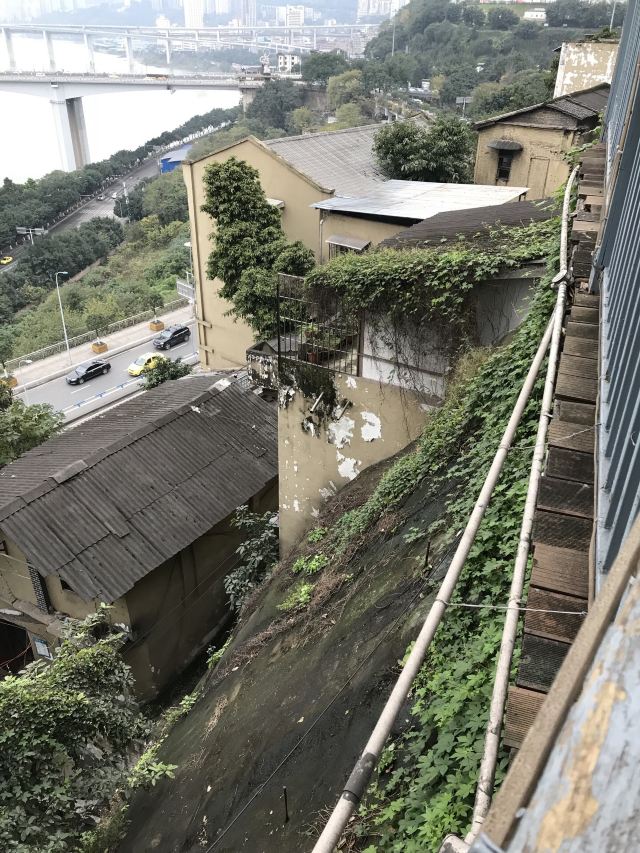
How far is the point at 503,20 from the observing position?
74688 mm

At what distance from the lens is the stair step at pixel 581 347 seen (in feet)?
11.1

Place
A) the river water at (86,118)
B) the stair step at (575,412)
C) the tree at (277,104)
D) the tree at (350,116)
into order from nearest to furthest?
the stair step at (575,412)
the tree at (350,116)
the tree at (277,104)
the river water at (86,118)

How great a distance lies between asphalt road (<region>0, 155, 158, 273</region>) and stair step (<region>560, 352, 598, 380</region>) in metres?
52.5

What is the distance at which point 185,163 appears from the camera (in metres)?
18.9

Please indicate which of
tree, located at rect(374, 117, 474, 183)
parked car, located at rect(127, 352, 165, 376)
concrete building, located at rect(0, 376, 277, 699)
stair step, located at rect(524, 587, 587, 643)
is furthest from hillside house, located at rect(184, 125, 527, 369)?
stair step, located at rect(524, 587, 587, 643)

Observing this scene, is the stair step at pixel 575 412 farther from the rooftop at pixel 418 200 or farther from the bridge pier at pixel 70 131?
the bridge pier at pixel 70 131

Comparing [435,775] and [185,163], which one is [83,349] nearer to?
[185,163]

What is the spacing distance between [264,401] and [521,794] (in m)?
11.4

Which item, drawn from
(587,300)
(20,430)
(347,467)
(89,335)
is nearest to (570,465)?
(587,300)

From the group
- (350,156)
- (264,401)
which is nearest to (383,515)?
(264,401)

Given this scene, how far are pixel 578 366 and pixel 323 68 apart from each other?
2962 inches

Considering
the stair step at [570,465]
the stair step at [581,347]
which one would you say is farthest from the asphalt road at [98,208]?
the stair step at [570,465]

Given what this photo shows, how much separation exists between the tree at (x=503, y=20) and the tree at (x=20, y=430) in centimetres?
8158

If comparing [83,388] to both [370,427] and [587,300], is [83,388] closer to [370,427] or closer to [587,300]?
[370,427]
